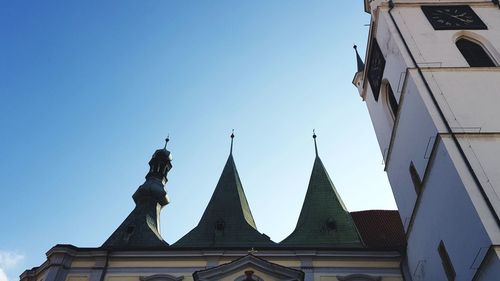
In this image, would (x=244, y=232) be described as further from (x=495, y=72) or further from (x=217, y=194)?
(x=495, y=72)

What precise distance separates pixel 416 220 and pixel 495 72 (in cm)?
477

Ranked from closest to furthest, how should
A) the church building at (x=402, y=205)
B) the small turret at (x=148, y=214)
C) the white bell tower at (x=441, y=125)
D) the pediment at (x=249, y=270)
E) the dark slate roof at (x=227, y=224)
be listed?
the white bell tower at (x=441, y=125), the church building at (x=402, y=205), the pediment at (x=249, y=270), the dark slate roof at (x=227, y=224), the small turret at (x=148, y=214)

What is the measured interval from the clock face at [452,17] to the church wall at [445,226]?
5983mm

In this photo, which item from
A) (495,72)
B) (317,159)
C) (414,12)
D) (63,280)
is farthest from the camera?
(317,159)

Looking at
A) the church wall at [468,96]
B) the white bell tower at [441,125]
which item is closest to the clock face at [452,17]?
the white bell tower at [441,125]

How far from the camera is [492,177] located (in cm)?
1000

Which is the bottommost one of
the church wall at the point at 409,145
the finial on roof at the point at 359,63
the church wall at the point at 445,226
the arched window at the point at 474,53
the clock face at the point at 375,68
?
the church wall at the point at 445,226

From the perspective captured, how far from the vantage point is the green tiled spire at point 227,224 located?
16.7 meters

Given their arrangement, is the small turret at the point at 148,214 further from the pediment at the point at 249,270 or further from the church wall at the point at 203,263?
the pediment at the point at 249,270

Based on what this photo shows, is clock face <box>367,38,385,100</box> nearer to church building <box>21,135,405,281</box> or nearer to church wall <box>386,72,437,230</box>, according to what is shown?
church wall <box>386,72,437,230</box>

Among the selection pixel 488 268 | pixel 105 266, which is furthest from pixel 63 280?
pixel 488 268

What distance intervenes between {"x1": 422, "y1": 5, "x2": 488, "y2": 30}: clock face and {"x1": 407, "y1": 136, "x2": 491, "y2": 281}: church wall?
5.98 m

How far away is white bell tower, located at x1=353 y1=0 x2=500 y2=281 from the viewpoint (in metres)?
9.74

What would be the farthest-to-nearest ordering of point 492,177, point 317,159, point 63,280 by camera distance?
point 317,159, point 63,280, point 492,177
